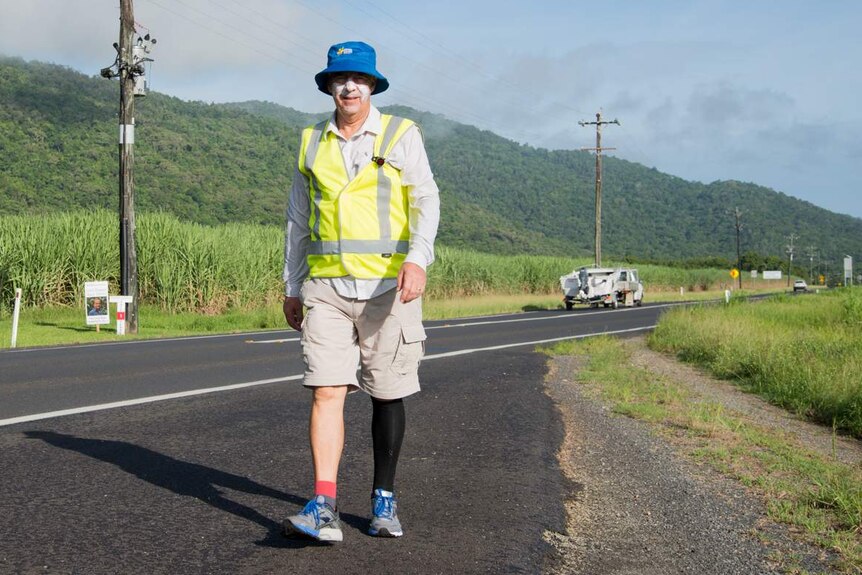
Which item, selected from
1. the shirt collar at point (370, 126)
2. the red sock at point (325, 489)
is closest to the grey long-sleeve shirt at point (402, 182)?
the shirt collar at point (370, 126)

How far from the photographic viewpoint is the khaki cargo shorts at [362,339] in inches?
171

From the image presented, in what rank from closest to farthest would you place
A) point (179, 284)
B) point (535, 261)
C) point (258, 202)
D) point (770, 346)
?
point (770, 346) < point (179, 284) < point (535, 261) < point (258, 202)

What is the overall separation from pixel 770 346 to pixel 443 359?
530 cm

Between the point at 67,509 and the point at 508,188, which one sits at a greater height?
the point at 508,188

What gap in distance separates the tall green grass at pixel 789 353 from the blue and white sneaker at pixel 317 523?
21.5 feet

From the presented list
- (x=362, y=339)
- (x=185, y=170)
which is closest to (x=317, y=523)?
(x=362, y=339)

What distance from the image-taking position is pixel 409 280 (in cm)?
427

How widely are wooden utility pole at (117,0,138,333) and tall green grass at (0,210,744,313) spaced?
425 cm

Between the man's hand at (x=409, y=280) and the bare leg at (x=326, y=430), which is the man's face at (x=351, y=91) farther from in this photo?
the bare leg at (x=326, y=430)

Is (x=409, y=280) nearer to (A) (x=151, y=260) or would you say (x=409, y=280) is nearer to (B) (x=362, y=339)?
(B) (x=362, y=339)

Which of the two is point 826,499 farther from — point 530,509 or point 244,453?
point 244,453

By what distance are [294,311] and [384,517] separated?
3.56 feet

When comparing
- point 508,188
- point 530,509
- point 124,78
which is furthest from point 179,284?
point 508,188

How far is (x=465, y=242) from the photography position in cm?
9238
